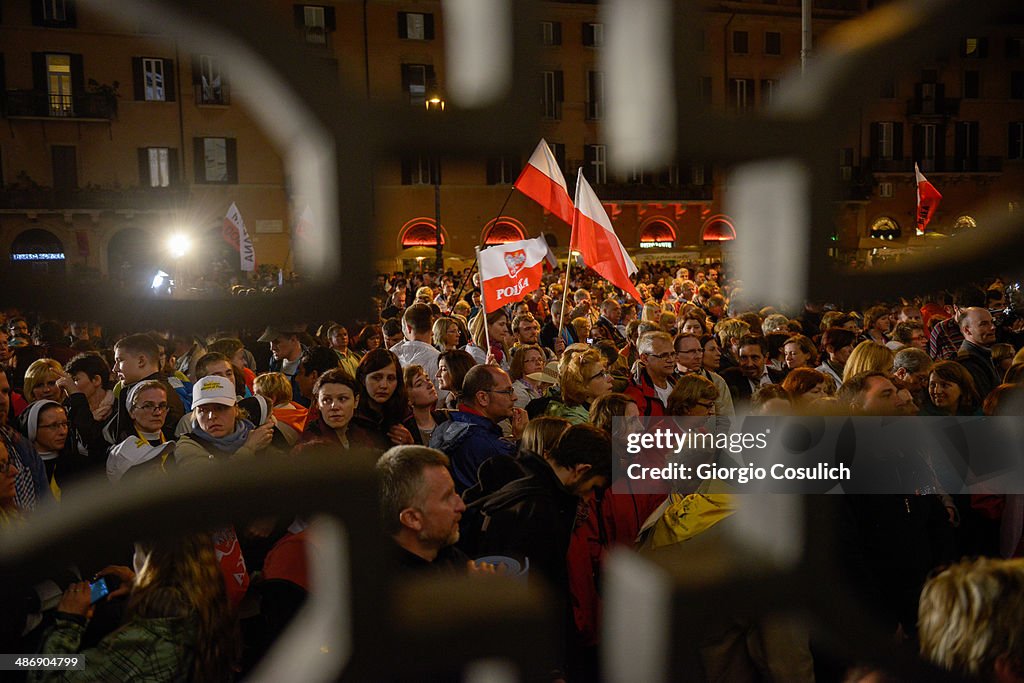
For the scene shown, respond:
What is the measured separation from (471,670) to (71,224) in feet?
70.5

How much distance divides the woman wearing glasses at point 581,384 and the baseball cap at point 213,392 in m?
1.50

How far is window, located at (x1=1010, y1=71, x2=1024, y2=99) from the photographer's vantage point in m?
0.60

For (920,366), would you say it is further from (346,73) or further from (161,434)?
(346,73)

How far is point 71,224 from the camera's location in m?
19.5

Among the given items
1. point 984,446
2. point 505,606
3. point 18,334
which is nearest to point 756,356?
point 984,446

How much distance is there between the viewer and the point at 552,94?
1.55 ft

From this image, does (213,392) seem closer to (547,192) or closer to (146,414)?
(146,414)

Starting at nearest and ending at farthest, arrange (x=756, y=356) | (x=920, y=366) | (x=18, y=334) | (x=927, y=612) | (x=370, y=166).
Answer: (x=370, y=166) < (x=927, y=612) < (x=920, y=366) < (x=756, y=356) < (x=18, y=334)

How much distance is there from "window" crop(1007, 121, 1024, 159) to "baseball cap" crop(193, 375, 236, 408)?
3218 mm

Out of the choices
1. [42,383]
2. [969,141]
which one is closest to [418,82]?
[969,141]

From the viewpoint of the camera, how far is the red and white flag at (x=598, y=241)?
5772 mm

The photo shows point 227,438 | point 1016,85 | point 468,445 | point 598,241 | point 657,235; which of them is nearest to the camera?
point 1016,85

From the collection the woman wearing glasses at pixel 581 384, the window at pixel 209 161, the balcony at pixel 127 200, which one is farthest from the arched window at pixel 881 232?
the window at pixel 209 161

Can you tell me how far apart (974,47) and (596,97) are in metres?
0.23
